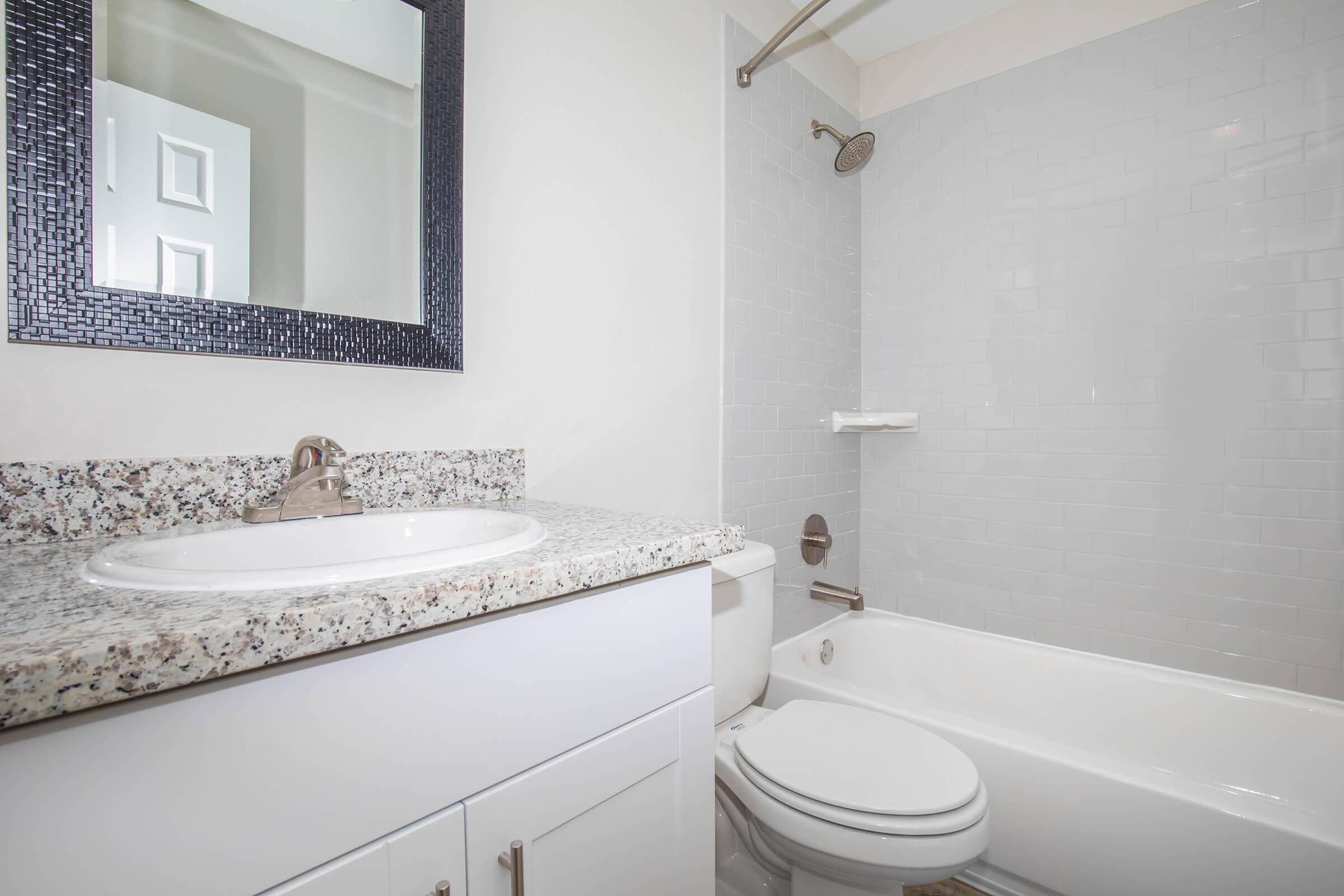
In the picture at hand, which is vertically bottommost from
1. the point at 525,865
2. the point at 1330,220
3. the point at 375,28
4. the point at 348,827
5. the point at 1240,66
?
the point at 525,865

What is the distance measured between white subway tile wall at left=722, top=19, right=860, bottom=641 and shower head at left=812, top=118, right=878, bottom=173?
0.13ft

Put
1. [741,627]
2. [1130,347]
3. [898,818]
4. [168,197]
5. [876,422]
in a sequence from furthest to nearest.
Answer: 1. [876,422]
2. [1130,347]
3. [741,627]
4. [898,818]
5. [168,197]

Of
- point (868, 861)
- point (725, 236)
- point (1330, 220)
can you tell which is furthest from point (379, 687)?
point (1330, 220)

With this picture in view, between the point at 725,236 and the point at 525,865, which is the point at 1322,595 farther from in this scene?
the point at 525,865

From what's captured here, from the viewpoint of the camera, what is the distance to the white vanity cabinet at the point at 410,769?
42 centimetres

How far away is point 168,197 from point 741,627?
134cm

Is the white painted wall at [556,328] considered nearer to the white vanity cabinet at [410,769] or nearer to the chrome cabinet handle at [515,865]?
the white vanity cabinet at [410,769]

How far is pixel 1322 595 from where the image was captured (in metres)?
1.66

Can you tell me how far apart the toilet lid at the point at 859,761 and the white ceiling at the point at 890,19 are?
2.15 metres

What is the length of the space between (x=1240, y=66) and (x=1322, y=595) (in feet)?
4.92

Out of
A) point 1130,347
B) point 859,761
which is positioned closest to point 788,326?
point 1130,347

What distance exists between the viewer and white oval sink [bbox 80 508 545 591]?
1.83 ft

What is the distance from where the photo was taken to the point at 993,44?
2.15m

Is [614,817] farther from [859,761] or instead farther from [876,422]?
[876,422]
